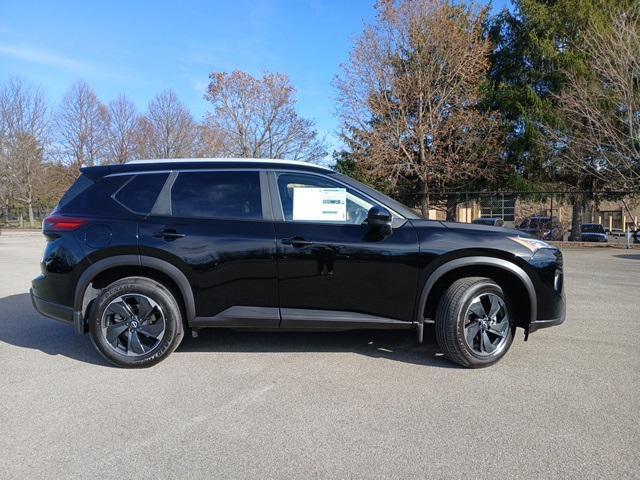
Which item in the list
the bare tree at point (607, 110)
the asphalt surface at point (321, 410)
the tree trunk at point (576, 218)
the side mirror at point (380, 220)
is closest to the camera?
the asphalt surface at point (321, 410)

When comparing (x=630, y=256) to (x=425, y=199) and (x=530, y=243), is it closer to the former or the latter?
(x=425, y=199)

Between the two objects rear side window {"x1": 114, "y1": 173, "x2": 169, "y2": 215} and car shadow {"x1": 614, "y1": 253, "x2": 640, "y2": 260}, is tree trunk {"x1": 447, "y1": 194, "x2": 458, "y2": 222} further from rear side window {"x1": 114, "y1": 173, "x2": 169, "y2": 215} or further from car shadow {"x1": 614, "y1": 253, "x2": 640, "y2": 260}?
rear side window {"x1": 114, "y1": 173, "x2": 169, "y2": 215}

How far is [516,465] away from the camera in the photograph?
8.85 ft

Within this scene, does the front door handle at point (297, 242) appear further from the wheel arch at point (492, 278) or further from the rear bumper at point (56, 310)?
the rear bumper at point (56, 310)

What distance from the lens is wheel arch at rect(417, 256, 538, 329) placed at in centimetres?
416

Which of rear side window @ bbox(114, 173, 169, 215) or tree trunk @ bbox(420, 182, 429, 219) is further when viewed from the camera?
tree trunk @ bbox(420, 182, 429, 219)

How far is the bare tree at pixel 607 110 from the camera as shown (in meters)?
16.0

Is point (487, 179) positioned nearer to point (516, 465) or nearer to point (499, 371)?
point (499, 371)

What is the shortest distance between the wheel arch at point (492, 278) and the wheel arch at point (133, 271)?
7.10ft

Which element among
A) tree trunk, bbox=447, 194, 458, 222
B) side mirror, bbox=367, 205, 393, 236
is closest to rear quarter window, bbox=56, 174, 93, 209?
side mirror, bbox=367, 205, 393, 236

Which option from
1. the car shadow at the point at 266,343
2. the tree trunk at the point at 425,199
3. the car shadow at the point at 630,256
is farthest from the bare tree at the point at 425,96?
the car shadow at the point at 266,343

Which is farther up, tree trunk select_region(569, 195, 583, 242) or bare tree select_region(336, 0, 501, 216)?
bare tree select_region(336, 0, 501, 216)

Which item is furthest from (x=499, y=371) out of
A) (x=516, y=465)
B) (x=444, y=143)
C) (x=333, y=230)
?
(x=444, y=143)

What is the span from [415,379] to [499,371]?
2.69 feet
